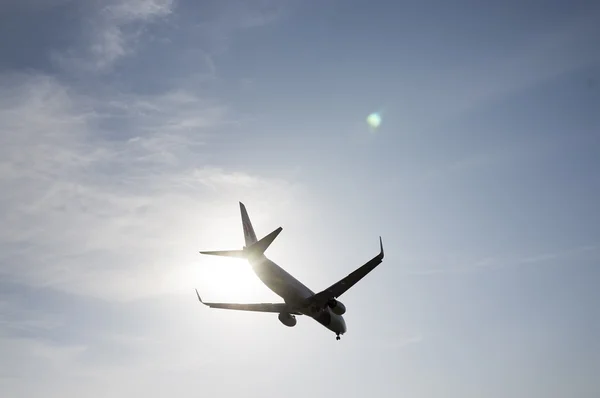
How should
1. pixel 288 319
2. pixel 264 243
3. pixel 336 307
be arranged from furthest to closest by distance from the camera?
pixel 288 319
pixel 336 307
pixel 264 243

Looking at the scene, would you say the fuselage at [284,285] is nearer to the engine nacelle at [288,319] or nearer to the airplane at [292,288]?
the airplane at [292,288]

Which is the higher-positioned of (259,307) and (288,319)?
(259,307)

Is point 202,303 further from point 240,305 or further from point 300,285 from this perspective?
point 300,285

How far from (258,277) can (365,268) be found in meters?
10.9

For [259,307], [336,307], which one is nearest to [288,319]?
[259,307]

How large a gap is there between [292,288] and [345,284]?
228 inches

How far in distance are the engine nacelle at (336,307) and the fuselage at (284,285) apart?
1.51 m

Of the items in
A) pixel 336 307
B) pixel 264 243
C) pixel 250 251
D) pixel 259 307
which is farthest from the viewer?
pixel 259 307

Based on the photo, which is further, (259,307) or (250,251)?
(259,307)

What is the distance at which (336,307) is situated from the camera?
4469 centimetres

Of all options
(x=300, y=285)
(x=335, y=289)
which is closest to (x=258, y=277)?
(x=300, y=285)

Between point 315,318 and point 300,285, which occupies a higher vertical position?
point 300,285

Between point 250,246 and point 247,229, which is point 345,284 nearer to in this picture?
point 250,246

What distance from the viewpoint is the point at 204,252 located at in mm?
40375
